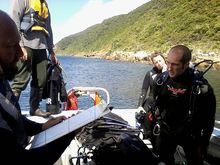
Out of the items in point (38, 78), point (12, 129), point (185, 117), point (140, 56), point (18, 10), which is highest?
point (18, 10)

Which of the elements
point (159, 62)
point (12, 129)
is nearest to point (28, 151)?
point (12, 129)

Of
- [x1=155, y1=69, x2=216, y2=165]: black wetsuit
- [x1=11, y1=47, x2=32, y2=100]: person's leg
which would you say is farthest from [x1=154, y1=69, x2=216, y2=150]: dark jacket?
[x1=11, y1=47, x2=32, y2=100]: person's leg

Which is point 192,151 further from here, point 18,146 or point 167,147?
point 18,146

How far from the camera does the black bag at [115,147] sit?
9.70 ft

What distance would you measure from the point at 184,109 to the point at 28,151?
87.2 inches

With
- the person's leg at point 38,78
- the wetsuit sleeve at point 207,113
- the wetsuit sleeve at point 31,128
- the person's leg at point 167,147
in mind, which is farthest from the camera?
the person's leg at point 38,78

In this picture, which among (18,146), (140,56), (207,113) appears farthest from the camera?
(140,56)

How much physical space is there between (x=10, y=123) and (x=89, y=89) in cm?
358

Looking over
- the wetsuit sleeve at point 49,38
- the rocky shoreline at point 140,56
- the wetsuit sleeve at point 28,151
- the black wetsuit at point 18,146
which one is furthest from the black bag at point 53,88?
the rocky shoreline at point 140,56

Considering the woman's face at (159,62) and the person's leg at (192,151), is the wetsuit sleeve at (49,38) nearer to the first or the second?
the woman's face at (159,62)

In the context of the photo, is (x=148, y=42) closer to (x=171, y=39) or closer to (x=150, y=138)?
(x=171, y=39)

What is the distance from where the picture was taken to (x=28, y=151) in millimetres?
1850

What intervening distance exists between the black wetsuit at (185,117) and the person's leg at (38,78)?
1.59 m

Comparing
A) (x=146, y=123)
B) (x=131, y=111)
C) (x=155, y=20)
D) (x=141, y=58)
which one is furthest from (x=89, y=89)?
(x=155, y=20)
